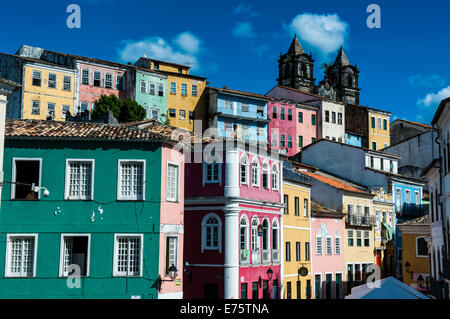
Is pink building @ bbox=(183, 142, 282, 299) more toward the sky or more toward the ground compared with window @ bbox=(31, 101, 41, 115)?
more toward the ground

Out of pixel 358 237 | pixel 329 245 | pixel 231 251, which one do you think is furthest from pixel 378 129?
pixel 231 251

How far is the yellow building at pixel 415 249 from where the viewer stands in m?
42.7

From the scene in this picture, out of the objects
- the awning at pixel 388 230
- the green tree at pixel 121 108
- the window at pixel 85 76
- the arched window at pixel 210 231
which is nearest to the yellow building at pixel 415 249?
the awning at pixel 388 230

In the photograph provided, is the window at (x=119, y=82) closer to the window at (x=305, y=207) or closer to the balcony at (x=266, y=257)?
the window at (x=305, y=207)

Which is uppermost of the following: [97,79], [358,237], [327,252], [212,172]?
[97,79]

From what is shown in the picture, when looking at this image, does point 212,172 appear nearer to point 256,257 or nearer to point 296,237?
point 256,257

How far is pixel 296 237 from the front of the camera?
41219 mm

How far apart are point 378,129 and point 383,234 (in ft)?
118

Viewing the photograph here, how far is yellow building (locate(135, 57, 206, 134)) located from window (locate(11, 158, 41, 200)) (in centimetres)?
3958

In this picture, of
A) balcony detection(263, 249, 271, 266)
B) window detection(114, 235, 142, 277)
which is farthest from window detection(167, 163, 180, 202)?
balcony detection(263, 249, 271, 266)

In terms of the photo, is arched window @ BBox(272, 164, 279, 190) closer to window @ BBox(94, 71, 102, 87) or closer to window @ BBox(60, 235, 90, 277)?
window @ BBox(60, 235, 90, 277)

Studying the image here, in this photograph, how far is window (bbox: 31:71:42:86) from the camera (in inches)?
2287
